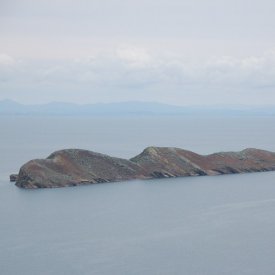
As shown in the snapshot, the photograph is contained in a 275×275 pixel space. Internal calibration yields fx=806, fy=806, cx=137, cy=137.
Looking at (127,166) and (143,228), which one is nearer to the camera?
(143,228)

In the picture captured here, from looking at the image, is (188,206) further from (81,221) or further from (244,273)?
(244,273)

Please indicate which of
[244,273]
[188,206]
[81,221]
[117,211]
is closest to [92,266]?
[244,273]

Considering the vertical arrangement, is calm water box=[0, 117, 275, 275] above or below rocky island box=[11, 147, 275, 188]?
below

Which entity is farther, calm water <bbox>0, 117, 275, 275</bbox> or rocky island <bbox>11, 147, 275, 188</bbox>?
rocky island <bbox>11, 147, 275, 188</bbox>

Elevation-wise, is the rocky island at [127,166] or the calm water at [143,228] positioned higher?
the rocky island at [127,166]
